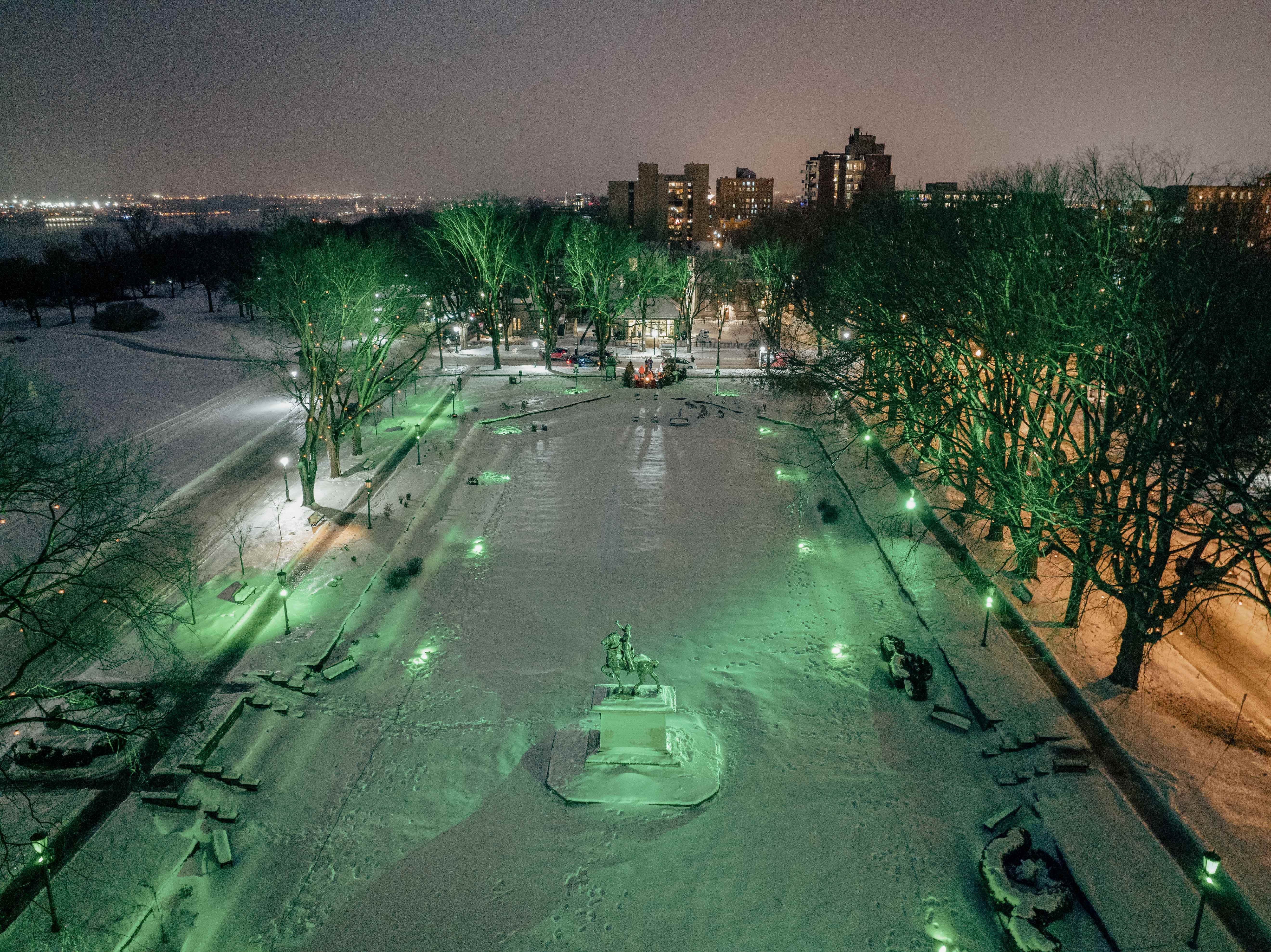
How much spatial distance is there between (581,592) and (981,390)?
37.0ft

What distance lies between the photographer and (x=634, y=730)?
1234 centimetres

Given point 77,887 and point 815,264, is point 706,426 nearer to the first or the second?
point 815,264

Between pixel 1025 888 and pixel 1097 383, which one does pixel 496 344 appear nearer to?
pixel 1097 383

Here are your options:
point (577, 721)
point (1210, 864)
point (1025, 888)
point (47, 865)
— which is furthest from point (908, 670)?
point (47, 865)

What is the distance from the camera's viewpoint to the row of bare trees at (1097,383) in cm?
1082

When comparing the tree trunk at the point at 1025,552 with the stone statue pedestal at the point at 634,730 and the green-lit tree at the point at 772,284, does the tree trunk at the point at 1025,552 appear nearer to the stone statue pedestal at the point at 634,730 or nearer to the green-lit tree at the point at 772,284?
the stone statue pedestal at the point at 634,730

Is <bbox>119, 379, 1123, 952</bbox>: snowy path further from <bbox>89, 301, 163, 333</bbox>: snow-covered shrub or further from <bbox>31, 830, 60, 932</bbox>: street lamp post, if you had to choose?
<bbox>89, 301, 163, 333</bbox>: snow-covered shrub

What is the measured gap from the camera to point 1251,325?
1044 cm

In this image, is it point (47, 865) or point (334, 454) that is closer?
point (47, 865)

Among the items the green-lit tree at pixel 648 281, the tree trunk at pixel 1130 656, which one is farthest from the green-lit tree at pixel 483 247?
the tree trunk at pixel 1130 656

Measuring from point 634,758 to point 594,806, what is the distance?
A: 1.09 m

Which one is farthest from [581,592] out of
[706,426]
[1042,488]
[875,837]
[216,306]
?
[216,306]

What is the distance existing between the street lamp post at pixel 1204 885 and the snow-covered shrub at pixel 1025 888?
1.32 metres

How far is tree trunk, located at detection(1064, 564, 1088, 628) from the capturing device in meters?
15.7
